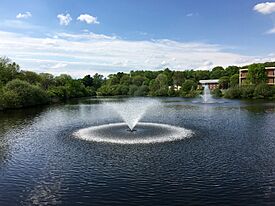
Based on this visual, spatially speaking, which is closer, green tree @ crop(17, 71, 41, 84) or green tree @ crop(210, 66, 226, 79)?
green tree @ crop(17, 71, 41, 84)

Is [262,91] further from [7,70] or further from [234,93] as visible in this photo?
[7,70]

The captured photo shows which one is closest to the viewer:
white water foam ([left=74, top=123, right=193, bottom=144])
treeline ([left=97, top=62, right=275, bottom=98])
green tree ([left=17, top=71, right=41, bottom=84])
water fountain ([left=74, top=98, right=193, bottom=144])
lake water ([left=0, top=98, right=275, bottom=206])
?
lake water ([left=0, top=98, right=275, bottom=206])

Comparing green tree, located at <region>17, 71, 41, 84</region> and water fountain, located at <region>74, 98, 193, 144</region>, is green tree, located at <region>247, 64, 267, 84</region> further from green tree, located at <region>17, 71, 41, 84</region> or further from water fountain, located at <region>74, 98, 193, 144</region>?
water fountain, located at <region>74, 98, 193, 144</region>

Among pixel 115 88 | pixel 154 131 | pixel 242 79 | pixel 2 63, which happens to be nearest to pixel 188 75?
pixel 115 88

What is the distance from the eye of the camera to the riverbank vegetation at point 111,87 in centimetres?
6612

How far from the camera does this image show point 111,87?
155500 millimetres

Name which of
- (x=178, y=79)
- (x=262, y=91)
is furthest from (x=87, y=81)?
(x=262, y=91)

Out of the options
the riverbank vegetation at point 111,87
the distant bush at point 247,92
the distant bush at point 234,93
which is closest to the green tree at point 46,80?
the riverbank vegetation at point 111,87

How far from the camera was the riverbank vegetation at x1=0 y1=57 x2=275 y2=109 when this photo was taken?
66.1 metres

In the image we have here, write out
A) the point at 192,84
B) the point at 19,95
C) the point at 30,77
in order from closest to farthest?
the point at 19,95 < the point at 30,77 < the point at 192,84

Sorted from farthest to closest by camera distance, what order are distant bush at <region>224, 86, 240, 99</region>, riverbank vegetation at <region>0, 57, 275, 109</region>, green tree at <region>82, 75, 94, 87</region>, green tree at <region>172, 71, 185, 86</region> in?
1. green tree at <region>82, 75, 94, 87</region>
2. green tree at <region>172, 71, 185, 86</region>
3. distant bush at <region>224, 86, 240, 99</region>
4. riverbank vegetation at <region>0, 57, 275, 109</region>

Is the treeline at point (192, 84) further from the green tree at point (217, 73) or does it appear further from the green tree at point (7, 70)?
the green tree at point (7, 70)

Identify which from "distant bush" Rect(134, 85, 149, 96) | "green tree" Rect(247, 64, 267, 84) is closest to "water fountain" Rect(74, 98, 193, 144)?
"green tree" Rect(247, 64, 267, 84)

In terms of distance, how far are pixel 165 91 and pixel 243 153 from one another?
344ft
